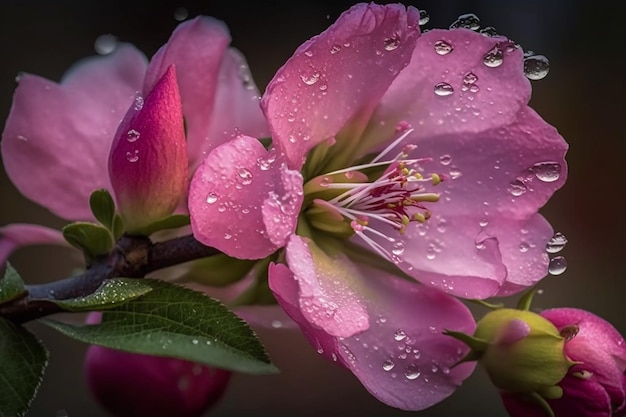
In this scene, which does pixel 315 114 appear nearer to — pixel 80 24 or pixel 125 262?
pixel 125 262

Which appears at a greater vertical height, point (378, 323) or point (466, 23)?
point (466, 23)

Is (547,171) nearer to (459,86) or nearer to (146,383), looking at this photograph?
(459,86)

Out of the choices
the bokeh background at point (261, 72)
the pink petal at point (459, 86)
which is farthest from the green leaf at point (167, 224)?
the bokeh background at point (261, 72)

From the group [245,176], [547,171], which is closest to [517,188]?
[547,171]

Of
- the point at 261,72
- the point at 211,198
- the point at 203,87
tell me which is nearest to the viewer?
the point at 211,198

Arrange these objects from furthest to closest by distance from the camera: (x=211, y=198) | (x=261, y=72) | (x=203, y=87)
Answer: (x=261, y=72) < (x=203, y=87) < (x=211, y=198)

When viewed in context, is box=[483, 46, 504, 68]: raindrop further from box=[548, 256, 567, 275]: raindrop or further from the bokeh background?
the bokeh background

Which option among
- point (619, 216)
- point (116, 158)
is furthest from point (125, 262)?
point (619, 216)
